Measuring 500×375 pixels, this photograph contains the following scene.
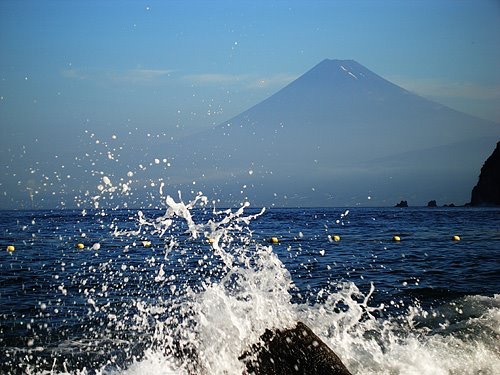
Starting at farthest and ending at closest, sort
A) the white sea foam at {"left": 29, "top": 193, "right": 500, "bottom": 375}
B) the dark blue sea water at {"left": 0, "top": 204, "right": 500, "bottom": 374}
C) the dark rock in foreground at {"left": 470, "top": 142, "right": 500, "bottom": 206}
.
Result: the dark rock in foreground at {"left": 470, "top": 142, "right": 500, "bottom": 206}
the dark blue sea water at {"left": 0, "top": 204, "right": 500, "bottom": 374}
the white sea foam at {"left": 29, "top": 193, "right": 500, "bottom": 375}

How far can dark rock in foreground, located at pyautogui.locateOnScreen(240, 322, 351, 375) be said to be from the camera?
6.34m

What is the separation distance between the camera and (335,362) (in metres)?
6.40

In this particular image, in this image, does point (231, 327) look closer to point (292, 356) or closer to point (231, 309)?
point (231, 309)

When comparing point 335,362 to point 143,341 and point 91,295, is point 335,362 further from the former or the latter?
point 91,295

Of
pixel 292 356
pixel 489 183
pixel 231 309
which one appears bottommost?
pixel 489 183

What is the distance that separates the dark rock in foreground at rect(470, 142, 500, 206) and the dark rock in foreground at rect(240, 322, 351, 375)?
5142 inches

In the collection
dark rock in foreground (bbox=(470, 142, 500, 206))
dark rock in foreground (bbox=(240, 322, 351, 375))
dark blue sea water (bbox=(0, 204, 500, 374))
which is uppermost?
dark rock in foreground (bbox=(240, 322, 351, 375))

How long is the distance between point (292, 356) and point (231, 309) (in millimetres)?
1528

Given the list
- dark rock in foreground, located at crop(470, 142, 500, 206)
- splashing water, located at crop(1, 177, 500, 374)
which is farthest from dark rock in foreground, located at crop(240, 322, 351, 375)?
dark rock in foreground, located at crop(470, 142, 500, 206)

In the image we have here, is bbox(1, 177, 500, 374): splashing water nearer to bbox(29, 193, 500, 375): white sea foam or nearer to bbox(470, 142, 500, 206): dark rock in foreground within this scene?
bbox(29, 193, 500, 375): white sea foam

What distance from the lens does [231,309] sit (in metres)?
7.66

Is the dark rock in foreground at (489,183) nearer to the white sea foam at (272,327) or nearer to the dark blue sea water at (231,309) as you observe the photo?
the dark blue sea water at (231,309)

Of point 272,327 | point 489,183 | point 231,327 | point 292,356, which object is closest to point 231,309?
point 231,327

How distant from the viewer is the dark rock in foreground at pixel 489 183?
123 m
